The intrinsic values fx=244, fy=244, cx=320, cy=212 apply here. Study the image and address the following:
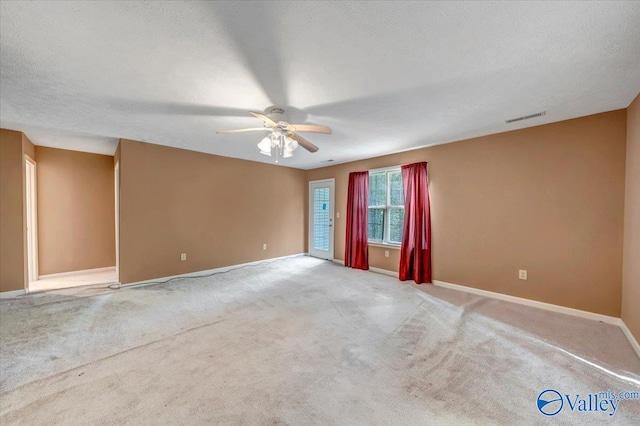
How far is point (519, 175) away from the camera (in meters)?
3.26

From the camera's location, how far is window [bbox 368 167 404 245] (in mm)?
4695

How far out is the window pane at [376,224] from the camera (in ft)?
16.2

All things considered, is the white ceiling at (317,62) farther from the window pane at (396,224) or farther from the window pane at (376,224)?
the window pane at (376,224)

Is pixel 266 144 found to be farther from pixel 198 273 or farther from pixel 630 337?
pixel 630 337

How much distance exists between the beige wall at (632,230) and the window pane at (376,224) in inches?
121

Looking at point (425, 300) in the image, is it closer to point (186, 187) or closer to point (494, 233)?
point (494, 233)

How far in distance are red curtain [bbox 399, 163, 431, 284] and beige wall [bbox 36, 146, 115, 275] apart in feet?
19.0

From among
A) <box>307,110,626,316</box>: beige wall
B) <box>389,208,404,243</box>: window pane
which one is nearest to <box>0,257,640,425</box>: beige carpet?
<box>307,110,626,316</box>: beige wall

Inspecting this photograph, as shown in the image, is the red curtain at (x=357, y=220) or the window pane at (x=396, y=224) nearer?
the window pane at (x=396, y=224)

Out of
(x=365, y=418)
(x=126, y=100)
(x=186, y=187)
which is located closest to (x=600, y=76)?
(x=365, y=418)

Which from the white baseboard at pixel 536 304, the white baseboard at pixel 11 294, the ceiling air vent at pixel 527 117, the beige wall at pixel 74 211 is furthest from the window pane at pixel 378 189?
the white baseboard at pixel 11 294

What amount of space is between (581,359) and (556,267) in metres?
1.32

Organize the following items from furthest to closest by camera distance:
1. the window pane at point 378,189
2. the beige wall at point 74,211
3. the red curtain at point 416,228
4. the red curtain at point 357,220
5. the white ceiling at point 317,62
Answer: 1. the red curtain at point 357,220
2. the window pane at point 378,189
3. the beige wall at point 74,211
4. the red curtain at point 416,228
5. the white ceiling at point 317,62

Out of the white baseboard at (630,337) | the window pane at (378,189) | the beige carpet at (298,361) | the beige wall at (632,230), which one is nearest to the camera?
the beige carpet at (298,361)
